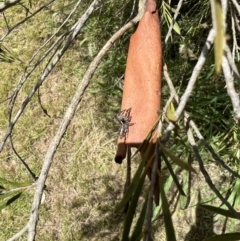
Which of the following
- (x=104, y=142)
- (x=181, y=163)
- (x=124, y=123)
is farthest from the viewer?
(x=104, y=142)

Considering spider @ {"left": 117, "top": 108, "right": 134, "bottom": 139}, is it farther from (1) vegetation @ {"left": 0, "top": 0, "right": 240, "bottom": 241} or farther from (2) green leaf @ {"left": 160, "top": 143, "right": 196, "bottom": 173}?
(1) vegetation @ {"left": 0, "top": 0, "right": 240, "bottom": 241}

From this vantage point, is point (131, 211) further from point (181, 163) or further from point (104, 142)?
point (104, 142)

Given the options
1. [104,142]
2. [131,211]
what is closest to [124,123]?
[131,211]

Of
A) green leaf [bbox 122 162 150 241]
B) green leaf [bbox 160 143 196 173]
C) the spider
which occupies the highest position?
the spider

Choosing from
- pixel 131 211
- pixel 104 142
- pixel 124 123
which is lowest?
pixel 131 211

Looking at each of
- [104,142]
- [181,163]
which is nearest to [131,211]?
[181,163]

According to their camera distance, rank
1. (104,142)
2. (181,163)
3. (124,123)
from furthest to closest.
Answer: (104,142) → (124,123) → (181,163)

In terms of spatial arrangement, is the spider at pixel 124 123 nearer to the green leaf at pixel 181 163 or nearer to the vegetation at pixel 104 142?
the green leaf at pixel 181 163

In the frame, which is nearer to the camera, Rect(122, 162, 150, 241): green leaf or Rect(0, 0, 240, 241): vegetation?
Rect(122, 162, 150, 241): green leaf

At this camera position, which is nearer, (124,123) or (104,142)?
(124,123)

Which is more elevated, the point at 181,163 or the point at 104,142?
the point at 104,142

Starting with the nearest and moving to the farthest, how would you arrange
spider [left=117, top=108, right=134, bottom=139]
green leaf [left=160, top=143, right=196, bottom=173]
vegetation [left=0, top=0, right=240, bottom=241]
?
1. green leaf [left=160, top=143, right=196, bottom=173]
2. spider [left=117, top=108, right=134, bottom=139]
3. vegetation [left=0, top=0, right=240, bottom=241]

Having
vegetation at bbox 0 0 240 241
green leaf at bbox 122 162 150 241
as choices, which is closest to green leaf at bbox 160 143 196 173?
green leaf at bbox 122 162 150 241

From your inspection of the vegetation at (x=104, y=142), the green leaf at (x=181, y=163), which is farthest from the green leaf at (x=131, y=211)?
the vegetation at (x=104, y=142)
